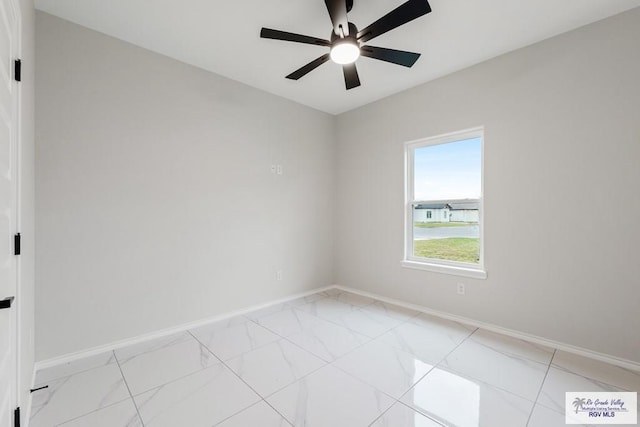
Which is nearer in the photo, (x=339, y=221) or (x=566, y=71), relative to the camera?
(x=566, y=71)

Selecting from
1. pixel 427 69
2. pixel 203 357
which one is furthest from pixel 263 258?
pixel 427 69

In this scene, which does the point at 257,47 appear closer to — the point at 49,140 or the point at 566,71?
the point at 49,140

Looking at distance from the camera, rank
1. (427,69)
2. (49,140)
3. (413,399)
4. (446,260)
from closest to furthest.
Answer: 1. (413,399)
2. (49,140)
3. (427,69)
4. (446,260)

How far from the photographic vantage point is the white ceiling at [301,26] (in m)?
2.05

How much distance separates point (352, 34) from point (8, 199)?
2.16m

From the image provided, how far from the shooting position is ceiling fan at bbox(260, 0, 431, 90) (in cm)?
167

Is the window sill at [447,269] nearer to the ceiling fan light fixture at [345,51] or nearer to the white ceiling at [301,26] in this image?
the white ceiling at [301,26]

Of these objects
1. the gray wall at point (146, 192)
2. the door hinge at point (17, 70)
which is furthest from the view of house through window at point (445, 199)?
the door hinge at point (17, 70)

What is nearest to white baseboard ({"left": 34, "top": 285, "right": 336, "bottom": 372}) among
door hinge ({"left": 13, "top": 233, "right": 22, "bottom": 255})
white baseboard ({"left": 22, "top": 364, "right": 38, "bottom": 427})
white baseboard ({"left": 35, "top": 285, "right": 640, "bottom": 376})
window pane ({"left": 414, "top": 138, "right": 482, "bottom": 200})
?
white baseboard ({"left": 35, "top": 285, "right": 640, "bottom": 376})

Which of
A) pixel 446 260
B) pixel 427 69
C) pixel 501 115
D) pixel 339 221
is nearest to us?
pixel 501 115

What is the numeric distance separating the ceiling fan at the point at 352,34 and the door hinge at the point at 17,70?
1.34 m

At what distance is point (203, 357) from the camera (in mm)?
2246

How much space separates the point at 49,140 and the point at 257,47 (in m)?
1.87

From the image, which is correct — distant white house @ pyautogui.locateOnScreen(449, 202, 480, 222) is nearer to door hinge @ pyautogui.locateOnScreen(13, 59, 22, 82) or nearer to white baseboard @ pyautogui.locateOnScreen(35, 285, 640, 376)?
white baseboard @ pyautogui.locateOnScreen(35, 285, 640, 376)
